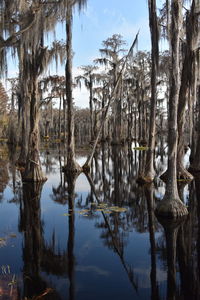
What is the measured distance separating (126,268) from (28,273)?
4.97 feet

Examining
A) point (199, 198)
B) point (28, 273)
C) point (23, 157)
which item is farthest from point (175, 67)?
point (23, 157)

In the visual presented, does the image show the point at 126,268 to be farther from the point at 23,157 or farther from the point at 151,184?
the point at 23,157

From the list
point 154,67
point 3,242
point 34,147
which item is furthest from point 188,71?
point 3,242

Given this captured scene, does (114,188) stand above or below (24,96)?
below

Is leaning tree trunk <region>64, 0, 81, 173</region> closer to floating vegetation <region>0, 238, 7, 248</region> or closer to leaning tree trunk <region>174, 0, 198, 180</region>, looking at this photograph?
leaning tree trunk <region>174, 0, 198, 180</region>

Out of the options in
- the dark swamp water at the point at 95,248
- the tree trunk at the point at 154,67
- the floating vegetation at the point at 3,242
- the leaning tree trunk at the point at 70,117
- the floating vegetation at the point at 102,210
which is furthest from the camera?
the leaning tree trunk at the point at 70,117

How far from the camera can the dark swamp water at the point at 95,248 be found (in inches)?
149

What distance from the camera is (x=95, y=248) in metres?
5.21

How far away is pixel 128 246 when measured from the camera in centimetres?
530

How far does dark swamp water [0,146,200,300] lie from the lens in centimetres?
378

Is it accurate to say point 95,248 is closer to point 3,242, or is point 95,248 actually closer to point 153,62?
point 3,242

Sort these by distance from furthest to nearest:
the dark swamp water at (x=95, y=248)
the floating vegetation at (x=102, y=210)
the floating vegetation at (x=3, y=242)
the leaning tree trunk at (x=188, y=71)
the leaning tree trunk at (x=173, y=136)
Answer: the leaning tree trunk at (x=188, y=71) → the floating vegetation at (x=102, y=210) → the leaning tree trunk at (x=173, y=136) → the floating vegetation at (x=3, y=242) → the dark swamp water at (x=95, y=248)

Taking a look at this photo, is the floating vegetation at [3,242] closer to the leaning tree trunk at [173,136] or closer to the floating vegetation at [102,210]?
the floating vegetation at [102,210]

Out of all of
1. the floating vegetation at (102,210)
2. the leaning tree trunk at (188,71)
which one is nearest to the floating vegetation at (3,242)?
the floating vegetation at (102,210)
